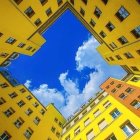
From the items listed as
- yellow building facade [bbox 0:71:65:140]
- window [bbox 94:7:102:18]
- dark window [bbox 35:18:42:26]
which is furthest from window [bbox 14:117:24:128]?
window [bbox 94:7:102:18]

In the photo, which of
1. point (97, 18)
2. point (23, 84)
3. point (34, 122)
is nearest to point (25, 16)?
point (97, 18)

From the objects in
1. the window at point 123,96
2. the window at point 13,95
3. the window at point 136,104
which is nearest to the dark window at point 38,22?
the window at point 13,95

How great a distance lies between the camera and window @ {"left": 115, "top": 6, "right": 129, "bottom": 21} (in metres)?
21.7

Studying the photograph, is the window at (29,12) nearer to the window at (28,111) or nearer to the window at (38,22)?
the window at (38,22)

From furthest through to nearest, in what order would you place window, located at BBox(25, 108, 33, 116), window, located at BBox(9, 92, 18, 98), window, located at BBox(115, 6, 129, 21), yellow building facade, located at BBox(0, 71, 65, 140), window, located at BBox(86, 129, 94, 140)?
1. window, located at BBox(25, 108, 33, 116)
2. window, located at BBox(86, 129, 94, 140)
3. window, located at BBox(9, 92, 18, 98)
4. yellow building facade, located at BBox(0, 71, 65, 140)
5. window, located at BBox(115, 6, 129, 21)

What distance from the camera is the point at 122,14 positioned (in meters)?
22.7

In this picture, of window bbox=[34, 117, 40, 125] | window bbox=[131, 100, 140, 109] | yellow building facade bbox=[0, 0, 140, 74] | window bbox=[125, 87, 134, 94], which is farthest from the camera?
window bbox=[125, 87, 134, 94]

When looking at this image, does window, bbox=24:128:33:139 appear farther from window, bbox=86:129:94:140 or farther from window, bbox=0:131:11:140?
window, bbox=86:129:94:140

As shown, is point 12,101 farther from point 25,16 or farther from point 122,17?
point 122,17

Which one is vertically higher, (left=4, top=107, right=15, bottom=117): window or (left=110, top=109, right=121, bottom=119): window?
(left=4, top=107, right=15, bottom=117): window

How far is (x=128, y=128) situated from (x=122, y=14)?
15121 millimetres

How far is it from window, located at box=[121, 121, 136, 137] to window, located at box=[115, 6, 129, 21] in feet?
46.9

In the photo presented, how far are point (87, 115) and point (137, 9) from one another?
29535mm

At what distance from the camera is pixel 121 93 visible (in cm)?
3994
